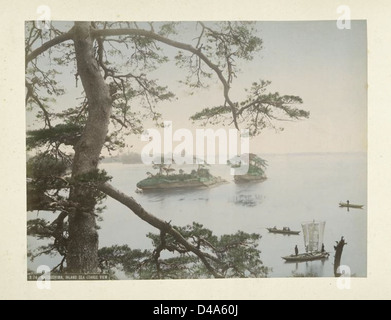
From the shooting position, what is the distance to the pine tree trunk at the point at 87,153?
2.74 metres

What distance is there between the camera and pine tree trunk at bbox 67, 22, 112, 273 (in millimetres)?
2736

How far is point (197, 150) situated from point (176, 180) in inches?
7.5

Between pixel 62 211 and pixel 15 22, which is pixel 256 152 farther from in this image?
pixel 15 22

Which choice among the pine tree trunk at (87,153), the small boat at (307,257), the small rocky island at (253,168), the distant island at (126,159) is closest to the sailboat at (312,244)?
the small boat at (307,257)

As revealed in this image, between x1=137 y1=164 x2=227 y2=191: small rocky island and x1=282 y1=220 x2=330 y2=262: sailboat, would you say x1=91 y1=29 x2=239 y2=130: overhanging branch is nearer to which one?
x1=137 y1=164 x2=227 y2=191: small rocky island

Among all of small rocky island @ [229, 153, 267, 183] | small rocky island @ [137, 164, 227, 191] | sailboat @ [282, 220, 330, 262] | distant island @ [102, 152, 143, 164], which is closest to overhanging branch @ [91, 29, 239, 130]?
small rocky island @ [229, 153, 267, 183]

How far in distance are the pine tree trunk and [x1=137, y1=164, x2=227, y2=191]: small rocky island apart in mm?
285

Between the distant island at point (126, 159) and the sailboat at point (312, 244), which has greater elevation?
the distant island at point (126, 159)

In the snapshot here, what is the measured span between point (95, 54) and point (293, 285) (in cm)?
157

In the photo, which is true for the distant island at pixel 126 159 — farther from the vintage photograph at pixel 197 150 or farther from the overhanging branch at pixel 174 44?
the overhanging branch at pixel 174 44

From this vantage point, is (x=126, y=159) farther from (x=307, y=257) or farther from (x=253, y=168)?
(x=307, y=257)

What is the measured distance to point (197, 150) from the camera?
2.77 meters

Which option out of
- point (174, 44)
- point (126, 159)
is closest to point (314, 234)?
point (126, 159)
